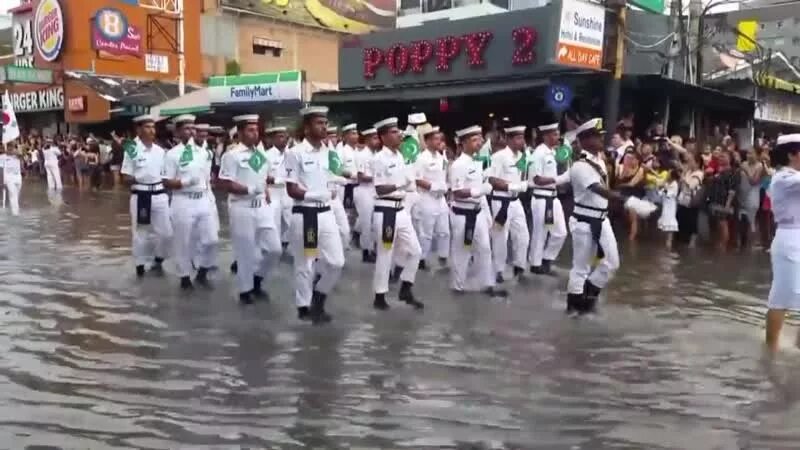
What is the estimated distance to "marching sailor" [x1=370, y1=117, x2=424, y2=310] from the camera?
348 inches

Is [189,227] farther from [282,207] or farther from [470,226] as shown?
[470,226]

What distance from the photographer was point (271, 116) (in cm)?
2802

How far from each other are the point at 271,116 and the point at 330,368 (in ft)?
72.6

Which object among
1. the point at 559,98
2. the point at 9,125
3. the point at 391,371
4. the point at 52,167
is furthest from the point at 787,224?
the point at 52,167

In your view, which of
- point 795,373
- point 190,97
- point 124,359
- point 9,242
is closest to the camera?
point 795,373

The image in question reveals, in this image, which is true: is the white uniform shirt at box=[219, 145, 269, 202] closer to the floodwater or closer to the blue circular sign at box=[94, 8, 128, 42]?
the floodwater

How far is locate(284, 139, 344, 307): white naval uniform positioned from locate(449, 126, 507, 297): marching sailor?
194 centimetres

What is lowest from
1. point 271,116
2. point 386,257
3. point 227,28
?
point 386,257

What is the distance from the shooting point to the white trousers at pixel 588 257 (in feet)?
28.3

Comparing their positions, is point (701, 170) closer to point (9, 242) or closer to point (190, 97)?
point (9, 242)

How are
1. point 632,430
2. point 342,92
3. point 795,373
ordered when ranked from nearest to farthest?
point 632,430
point 795,373
point 342,92

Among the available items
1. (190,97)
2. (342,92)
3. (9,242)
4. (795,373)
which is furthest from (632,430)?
(190,97)

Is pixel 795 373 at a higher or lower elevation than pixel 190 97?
lower

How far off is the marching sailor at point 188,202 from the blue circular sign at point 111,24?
28080mm
